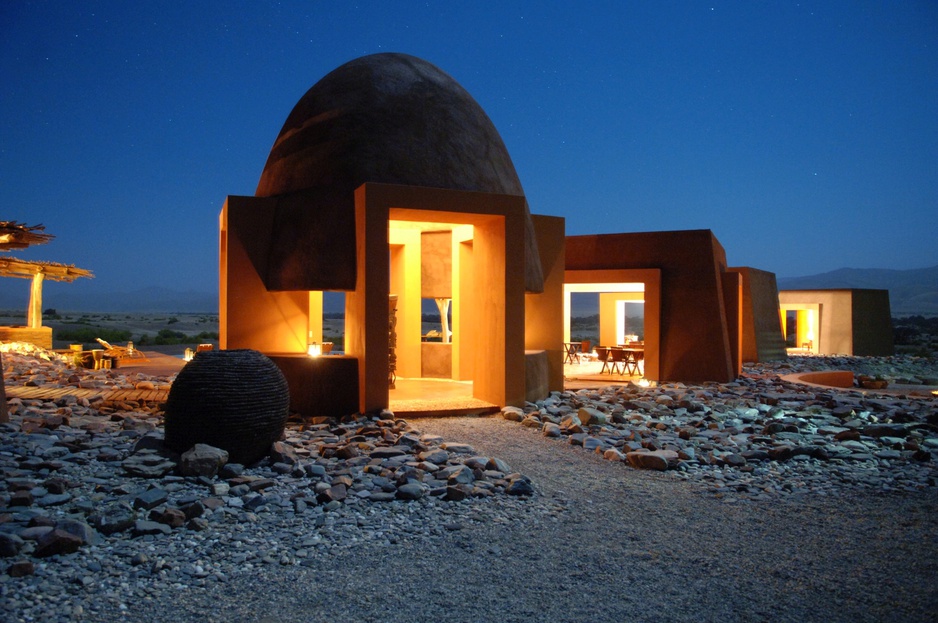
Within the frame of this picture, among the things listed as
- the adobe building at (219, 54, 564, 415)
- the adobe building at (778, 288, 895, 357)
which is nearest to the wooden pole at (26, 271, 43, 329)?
the adobe building at (219, 54, 564, 415)

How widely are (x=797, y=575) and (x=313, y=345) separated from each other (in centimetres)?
699

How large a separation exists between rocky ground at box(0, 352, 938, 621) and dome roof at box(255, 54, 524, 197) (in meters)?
4.05

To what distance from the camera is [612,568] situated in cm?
383

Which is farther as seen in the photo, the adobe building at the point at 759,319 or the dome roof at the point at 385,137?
the adobe building at the point at 759,319

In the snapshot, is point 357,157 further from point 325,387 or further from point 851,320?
point 851,320

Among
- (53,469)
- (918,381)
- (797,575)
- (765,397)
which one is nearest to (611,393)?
(765,397)

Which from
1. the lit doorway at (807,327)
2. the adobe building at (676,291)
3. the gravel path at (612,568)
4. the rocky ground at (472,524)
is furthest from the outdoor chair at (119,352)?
the lit doorway at (807,327)

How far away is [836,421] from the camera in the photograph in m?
8.88

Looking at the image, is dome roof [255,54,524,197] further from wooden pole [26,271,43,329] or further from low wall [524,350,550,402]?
wooden pole [26,271,43,329]

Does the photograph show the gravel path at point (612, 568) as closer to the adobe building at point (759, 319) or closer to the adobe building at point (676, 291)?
the adobe building at point (676, 291)

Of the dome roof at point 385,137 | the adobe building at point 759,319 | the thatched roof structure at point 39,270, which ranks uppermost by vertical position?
the dome roof at point 385,137

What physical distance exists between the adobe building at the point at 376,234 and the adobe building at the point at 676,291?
4187mm

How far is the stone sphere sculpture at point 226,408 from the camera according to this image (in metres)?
5.81

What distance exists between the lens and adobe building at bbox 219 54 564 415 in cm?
860
